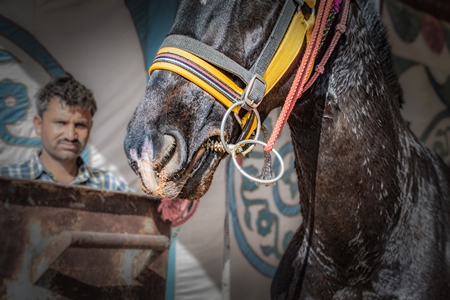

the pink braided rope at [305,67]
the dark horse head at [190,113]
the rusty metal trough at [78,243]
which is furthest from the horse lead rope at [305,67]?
the rusty metal trough at [78,243]

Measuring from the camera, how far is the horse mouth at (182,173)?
3.77ft

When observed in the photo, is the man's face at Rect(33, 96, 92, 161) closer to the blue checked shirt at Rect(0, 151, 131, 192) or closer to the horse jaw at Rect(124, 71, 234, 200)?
the blue checked shirt at Rect(0, 151, 131, 192)

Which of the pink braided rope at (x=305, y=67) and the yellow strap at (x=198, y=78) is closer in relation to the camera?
the yellow strap at (x=198, y=78)

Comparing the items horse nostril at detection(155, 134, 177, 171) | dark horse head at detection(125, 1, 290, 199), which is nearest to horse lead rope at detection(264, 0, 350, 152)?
dark horse head at detection(125, 1, 290, 199)

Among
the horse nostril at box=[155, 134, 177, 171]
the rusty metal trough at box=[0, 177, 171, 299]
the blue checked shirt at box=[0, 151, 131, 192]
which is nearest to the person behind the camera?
the horse nostril at box=[155, 134, 177, 171]

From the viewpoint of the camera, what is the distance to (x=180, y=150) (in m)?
1.15

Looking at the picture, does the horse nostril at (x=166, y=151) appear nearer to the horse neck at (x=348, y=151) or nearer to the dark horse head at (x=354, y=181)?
the dark horse head at (x=354, y=181)

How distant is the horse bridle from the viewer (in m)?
1.21

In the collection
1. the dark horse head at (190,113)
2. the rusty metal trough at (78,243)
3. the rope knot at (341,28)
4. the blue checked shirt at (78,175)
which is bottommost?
the rusty metal trough at (78,243)

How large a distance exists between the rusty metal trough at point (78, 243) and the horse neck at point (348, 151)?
794 millimetres

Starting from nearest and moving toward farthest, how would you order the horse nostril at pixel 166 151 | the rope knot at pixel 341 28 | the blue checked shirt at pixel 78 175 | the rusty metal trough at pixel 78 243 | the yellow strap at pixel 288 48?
the horse nostril at pixel 166 151, the yellow strap at pixel 288 48, the rope knot at pixel 341 28, the rusty metal trough at pixel 78 243, the blue checked shirt at pixel 78 175

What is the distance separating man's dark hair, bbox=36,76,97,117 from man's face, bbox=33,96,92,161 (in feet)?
0.09

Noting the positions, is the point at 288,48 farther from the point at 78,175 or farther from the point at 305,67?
the point at 78,175

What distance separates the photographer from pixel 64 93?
2705 mm
